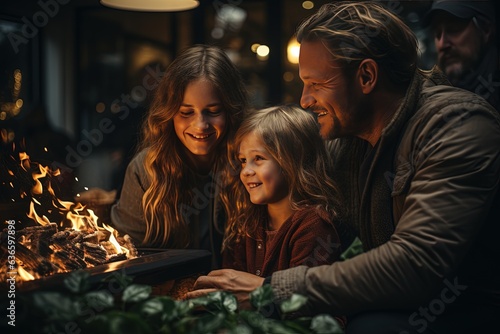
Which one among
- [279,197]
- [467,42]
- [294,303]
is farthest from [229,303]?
[467,42]

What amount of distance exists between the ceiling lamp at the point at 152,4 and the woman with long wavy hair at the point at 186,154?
0.25m

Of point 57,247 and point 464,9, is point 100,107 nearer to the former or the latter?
point 57,247

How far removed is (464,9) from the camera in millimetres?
3162

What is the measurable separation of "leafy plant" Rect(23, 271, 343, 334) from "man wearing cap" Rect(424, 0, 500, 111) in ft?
4.90

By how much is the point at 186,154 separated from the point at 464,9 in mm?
1572

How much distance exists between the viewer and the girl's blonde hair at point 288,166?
2.84m

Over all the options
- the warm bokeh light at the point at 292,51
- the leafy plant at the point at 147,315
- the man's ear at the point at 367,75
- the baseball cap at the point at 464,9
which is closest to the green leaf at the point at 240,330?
the leafy plant at the point at 147,315

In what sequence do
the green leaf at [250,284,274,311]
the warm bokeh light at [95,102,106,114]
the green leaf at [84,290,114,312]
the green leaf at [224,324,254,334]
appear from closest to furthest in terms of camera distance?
1. the green leaf at [224,324,254,334]
2. the green leaf at [84,290,114,312]
3. the green leaf at [250,284,274,311]
4. the warm bokeh light at [95,102,106,114]

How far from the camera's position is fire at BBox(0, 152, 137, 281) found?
2607mm

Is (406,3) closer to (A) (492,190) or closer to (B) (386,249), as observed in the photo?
(A) (492,190)

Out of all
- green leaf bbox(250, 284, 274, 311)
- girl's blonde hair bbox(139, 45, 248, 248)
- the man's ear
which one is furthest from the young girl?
green leaf bbox(250, 284, 274, 311)

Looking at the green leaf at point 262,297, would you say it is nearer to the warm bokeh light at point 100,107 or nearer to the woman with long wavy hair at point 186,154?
the woman with long wavy hair at point 186,154

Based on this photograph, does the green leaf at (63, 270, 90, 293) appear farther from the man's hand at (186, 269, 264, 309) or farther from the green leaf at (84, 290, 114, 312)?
the man's hand at (186, 269, 264, 309)

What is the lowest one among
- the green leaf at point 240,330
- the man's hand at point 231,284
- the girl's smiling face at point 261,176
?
the man's hand at point 231,284
